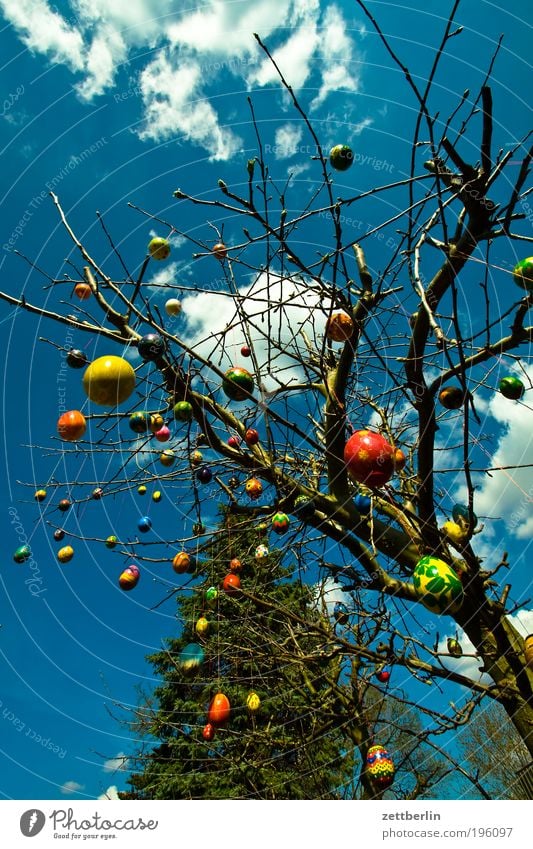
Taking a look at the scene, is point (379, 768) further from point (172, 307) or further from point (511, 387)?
point (172, 307)

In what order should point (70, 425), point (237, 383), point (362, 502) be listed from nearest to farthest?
1. point (70, 425)
2. point (237, 383)
3. point (362, 502)

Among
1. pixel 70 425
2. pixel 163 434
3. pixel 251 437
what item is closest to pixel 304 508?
pixel 251 437

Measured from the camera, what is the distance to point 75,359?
3.15m

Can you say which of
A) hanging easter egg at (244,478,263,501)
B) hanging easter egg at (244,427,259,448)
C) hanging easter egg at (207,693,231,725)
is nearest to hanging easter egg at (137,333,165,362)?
hanging easter egg at (244,427,259,448)

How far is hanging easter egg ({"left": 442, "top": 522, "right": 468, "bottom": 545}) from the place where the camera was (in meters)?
3.23

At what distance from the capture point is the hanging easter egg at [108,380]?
7.66ft

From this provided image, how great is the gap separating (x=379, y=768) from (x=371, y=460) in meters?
3.45

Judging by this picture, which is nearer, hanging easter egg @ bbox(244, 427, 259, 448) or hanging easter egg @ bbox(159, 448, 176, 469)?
hanging easter egg @ bbox(244, 427, 259, 448)

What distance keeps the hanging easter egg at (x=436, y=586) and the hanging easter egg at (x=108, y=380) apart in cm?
179

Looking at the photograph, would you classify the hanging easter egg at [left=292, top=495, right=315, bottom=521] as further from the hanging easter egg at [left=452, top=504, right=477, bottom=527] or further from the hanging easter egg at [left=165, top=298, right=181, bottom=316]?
the hanging easter egg at [left=165, top=298, right=181, bottom=316]

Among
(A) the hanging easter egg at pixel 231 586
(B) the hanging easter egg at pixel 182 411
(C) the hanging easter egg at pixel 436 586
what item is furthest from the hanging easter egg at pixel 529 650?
(B) the hanging easter egg at pixel 182 411

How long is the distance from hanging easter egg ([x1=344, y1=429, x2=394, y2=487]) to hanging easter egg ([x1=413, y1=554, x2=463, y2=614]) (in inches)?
21.4

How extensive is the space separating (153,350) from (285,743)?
3.88 meters

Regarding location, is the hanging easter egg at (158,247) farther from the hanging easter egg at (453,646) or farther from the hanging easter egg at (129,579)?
the hanging easter egg at (453,646)
